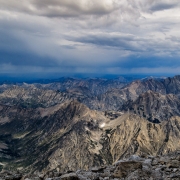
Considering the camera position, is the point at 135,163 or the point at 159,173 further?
the point at 135,163

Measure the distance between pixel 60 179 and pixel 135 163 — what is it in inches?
422

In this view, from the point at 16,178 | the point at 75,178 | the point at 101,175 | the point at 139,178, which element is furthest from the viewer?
the point at 16,178

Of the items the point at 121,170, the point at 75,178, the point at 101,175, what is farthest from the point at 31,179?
the point at 121,170

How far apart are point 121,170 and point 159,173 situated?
17.1 feet

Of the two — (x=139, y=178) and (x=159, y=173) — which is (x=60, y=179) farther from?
(x=159, y=173)

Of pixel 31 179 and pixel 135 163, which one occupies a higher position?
pixel 135 163

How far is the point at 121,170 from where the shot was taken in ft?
120

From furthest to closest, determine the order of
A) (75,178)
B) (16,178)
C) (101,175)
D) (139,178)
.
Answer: (16,178) < (101,175) < (75,178) < (139,178)

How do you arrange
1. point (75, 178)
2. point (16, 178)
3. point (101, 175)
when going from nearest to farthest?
1. point (75, 178)
2. point (101, 175)
3. point (16, 178)

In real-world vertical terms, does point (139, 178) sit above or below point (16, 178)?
above

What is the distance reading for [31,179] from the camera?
3844 centimetres

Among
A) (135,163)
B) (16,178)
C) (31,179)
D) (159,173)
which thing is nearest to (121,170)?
(135,163)

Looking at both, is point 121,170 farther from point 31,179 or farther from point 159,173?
point 31,179

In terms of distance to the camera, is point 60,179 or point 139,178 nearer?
point 139,178
